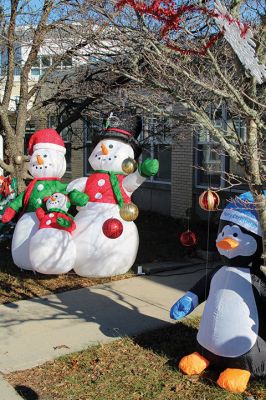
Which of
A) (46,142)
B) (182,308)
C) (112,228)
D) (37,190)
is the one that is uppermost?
(46,142)

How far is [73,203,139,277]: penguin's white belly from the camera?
722 centimetres

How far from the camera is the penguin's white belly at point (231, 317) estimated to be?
413cm

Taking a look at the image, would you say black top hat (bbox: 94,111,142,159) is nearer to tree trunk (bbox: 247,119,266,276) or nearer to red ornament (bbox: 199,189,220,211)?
red ornament (bbox: 199,189,220,211)

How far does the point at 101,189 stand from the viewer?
24.7 ft

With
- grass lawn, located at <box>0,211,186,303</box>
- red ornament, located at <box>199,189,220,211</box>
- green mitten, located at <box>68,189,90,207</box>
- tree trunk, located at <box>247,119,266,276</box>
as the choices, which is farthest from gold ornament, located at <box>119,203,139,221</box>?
tree trunk, located at <box>247,119,266,276</box>

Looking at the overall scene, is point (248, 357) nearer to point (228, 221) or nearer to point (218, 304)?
point (218, 304)

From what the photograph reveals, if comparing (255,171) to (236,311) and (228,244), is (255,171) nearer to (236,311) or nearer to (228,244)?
(228,244)

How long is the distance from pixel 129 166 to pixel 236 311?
11.8ft

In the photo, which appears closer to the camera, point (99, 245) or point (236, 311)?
point (236, 311)

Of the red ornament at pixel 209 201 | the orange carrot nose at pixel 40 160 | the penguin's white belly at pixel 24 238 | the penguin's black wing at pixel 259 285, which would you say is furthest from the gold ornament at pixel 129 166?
the penguin's black wing at pixel 259 285

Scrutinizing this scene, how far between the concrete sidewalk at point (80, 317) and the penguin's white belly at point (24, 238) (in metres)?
0.80

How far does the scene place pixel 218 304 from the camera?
4.28 meters

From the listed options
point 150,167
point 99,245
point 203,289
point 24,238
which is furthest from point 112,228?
point 203,289

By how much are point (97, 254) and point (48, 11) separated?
4.01m
